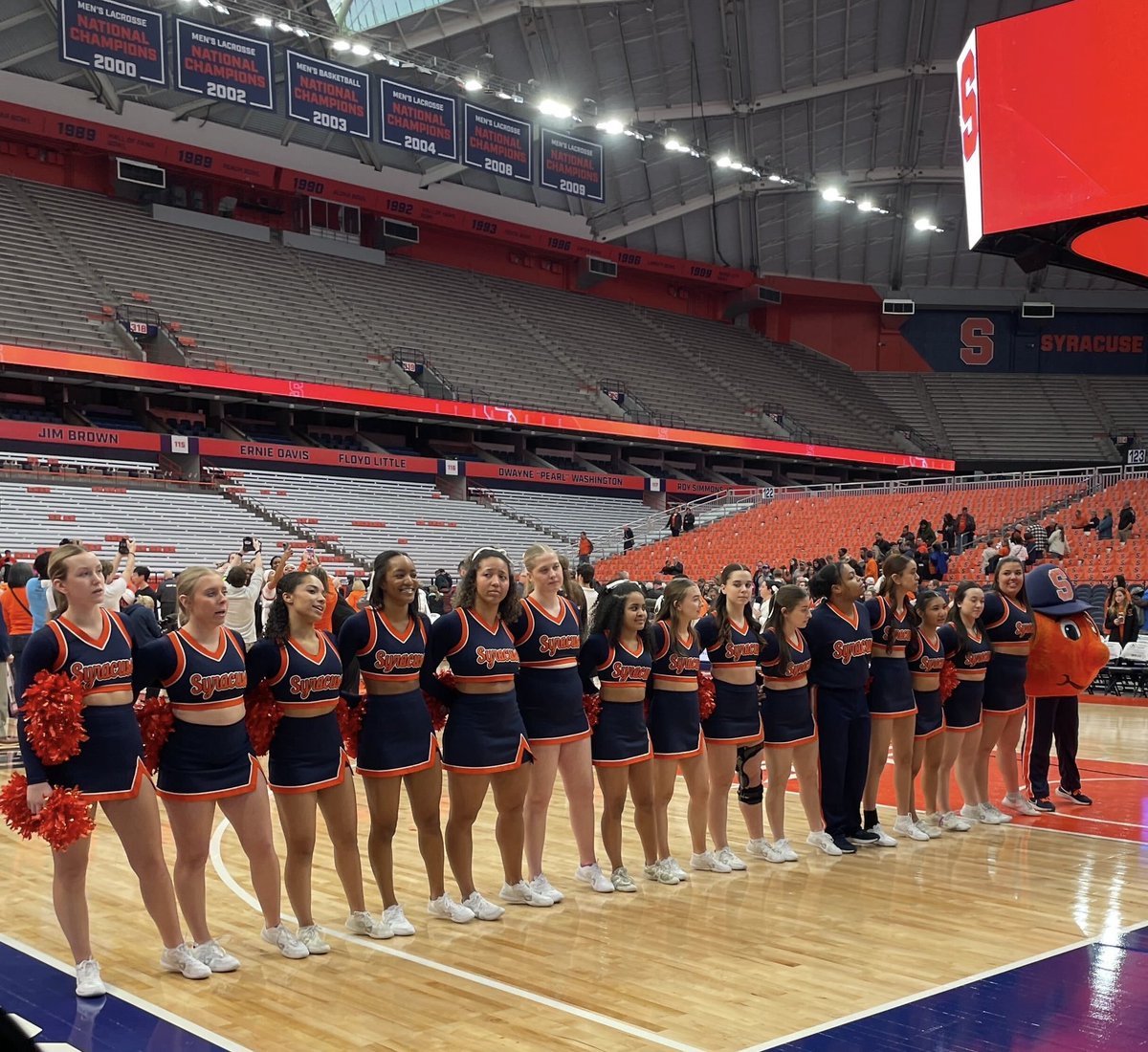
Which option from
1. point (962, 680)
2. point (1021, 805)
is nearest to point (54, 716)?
point (962, 680)

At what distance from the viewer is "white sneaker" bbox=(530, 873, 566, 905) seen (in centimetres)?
618

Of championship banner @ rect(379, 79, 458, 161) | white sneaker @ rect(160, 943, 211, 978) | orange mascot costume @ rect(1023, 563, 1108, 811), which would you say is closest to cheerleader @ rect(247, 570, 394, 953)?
white sneaker @ rect(160, 943, 211, 978)

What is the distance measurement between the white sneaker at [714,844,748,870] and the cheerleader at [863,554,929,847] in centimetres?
117

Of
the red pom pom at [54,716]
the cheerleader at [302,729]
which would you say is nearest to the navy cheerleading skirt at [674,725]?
the cheerleader at [302,729]

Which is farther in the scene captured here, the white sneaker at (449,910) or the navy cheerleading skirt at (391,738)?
the white sneaker at (449,910)

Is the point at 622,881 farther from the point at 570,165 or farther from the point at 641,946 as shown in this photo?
the point at 570,165

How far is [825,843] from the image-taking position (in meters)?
7.37

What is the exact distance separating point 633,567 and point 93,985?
79.4 ft

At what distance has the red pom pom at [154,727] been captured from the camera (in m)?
4.98

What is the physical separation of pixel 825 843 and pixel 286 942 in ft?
11.2

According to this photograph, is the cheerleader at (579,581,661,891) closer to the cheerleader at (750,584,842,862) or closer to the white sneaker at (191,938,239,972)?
the cheerleader at (750,584,842,862)

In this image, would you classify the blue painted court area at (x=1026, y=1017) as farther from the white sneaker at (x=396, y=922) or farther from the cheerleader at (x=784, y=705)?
the cheerleader at (x=784, y=705)

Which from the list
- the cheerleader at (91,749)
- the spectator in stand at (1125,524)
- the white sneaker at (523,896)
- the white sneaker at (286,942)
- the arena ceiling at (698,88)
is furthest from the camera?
the arena ceiling at (698,88)

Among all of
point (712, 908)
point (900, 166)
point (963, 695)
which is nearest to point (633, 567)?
point (900, 166)
